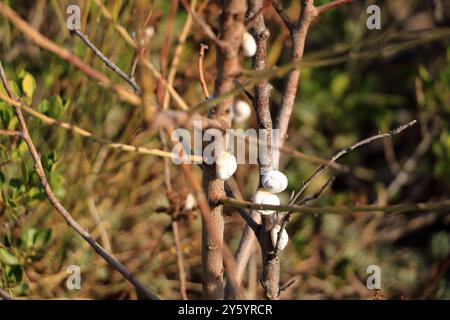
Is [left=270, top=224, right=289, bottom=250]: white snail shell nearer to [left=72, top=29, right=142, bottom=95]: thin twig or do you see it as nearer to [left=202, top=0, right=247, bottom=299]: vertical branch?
[left=202, top=0, right=247, bottom=299]: vertical branch

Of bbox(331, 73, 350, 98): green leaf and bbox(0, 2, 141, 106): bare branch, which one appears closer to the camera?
bbox(0, 2, 141, 106): bare branch

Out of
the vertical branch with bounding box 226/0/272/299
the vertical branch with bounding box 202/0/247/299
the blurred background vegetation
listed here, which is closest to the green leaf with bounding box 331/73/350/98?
the blurred background vegetation

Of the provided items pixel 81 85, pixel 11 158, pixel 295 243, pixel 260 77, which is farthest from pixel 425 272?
pixel 260 77

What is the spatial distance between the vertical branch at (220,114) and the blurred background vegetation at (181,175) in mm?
319

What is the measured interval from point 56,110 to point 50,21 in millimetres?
1000

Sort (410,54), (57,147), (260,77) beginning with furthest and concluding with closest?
(410,54), (57,147), (260,77)

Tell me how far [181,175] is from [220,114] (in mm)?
800

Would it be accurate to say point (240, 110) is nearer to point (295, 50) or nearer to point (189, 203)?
point (295, 50)

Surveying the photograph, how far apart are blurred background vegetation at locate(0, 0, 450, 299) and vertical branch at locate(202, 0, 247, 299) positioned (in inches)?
12.6

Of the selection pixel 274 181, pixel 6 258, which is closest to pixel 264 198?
pixel 274 181

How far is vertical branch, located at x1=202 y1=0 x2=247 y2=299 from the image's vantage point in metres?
0.82

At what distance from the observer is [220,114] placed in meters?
0.89
